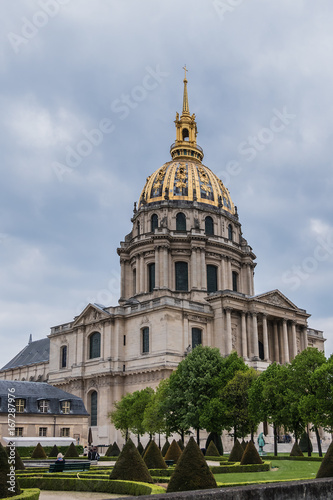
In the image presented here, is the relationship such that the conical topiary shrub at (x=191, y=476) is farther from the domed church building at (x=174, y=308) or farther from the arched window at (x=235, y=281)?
the arched window at (x=235, y=281)

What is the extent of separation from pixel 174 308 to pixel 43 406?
17.8 m

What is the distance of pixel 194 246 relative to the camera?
72.9 m

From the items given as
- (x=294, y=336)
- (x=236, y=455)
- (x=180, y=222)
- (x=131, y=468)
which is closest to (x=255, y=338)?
(x=294, y=336)

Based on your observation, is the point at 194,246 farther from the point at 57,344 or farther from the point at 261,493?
the point at 261,493

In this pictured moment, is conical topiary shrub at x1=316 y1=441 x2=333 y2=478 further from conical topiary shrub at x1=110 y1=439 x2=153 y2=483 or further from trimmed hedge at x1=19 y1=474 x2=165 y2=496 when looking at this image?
conical topiary shrub at x1=110 y1=439 x2=153 y2=483

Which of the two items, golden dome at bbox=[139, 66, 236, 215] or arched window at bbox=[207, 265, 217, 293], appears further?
golden dome at bbox=[139, 66, 236, 215]

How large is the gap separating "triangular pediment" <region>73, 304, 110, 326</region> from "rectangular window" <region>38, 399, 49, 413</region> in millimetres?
15985

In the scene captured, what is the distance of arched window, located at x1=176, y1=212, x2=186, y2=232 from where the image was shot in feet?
252

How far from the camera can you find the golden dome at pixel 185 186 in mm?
78812

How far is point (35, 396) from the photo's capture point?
5369 cm

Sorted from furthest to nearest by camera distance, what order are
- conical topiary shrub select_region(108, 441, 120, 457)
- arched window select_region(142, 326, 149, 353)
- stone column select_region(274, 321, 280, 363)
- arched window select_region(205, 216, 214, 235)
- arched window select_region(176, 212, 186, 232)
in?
1. arched window select_region(205, 216, 214, 235)
2. arched window select_region(176, 212, 186, 232)
3. stone column select_region(274, 321, 280, 363)
4. arched window select_region(142, 326, 149, 353)
5. conical topiary shrub select_region(108, 441, 120, 457)

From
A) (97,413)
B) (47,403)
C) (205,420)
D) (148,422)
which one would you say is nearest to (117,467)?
(205,420)

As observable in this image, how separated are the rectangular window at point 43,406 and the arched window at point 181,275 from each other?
2576 cm

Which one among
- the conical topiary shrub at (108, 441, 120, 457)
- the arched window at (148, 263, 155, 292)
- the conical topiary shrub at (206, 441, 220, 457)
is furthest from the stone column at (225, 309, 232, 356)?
the conical topiary shrub at (206, 441, 220, 457)
